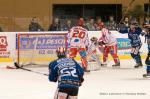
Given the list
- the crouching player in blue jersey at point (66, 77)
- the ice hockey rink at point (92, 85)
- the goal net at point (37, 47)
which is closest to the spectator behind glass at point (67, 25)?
the goal net at point (37, 47)

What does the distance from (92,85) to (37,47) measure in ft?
20.4

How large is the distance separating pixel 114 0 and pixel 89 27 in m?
5.22

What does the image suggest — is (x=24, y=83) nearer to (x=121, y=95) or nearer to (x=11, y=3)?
(x=121, y=95)

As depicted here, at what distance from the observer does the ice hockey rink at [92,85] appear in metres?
11.3

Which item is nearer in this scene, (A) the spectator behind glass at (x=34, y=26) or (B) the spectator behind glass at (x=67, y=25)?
(A) the spectator behind glass at (x=34, y=26)

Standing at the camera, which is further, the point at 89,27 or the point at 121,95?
the point at 89,27

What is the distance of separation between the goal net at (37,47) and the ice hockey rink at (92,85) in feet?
4.09

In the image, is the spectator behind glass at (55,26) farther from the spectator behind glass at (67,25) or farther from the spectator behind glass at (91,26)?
the spectator behind glass at (91,26)

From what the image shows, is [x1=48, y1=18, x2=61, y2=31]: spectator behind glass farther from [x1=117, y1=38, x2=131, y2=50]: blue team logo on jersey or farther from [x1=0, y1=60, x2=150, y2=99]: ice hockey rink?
[x1=0, y1=60, x2=150, y2=99]: ice hockey rink

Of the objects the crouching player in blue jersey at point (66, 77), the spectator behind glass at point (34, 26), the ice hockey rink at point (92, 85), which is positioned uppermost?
the spectator behind glass at point (34, 26)

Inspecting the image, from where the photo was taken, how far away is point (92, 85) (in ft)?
42.9

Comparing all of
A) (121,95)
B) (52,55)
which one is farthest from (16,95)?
(52,55)

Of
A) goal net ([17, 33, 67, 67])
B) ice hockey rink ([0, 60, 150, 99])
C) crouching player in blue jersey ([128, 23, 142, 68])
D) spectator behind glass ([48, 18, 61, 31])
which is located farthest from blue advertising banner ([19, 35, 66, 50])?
spectator behind glass ([48, 18, 61, 31])

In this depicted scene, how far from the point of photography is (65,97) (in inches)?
309
